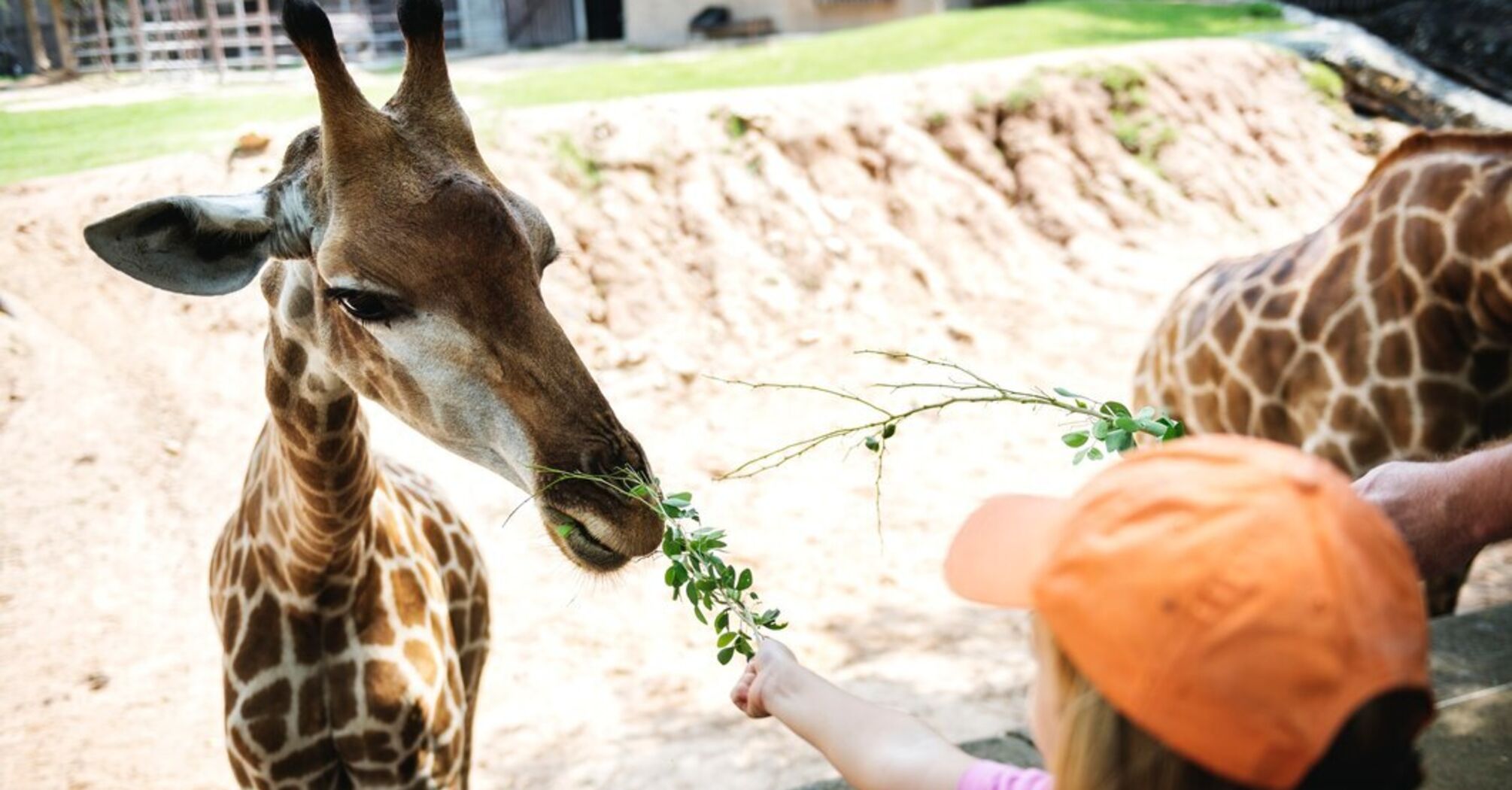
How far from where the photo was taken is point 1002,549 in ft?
4.87

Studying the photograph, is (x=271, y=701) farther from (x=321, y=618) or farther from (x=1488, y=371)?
(x=1488, y=371)

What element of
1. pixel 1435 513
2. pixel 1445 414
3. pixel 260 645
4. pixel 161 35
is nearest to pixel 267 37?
pixel 161 35

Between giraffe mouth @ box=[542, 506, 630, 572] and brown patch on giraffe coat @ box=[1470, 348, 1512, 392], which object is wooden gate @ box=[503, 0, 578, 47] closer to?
brown patch on giraffe coat @ box=[1470, 348, 1512, 392]

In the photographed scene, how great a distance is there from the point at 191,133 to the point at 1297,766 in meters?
7.42

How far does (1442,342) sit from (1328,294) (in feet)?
1.63

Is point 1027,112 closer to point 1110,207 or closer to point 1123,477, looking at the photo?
point 1110,207

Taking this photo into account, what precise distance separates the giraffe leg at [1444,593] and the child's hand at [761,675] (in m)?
3.75

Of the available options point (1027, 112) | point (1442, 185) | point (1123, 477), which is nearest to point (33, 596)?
point (1123, 477)

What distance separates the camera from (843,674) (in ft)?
17.6

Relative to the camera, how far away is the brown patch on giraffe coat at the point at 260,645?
2.86 metres

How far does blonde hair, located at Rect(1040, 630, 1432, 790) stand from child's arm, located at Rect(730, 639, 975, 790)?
1.42 ft

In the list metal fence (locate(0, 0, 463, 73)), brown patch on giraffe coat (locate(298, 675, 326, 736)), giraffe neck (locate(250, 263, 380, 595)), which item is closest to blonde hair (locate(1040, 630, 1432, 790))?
giraffe neck (locate(250, 263, 380, 595))

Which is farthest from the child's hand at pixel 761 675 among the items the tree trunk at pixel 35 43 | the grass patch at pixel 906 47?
the grass patch at pixel 906 47

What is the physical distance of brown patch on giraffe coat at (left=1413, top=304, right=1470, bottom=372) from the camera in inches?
161
